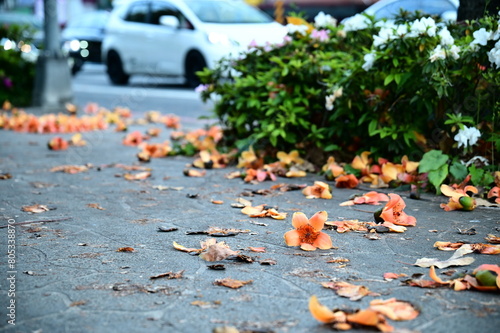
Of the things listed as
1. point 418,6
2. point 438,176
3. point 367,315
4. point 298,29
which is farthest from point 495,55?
point 418,6

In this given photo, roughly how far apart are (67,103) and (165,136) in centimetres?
324

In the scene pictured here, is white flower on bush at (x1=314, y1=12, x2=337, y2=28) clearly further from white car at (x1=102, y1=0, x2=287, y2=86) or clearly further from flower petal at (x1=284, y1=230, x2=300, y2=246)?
white car at (x1=102, y1=0, x2=287, y2=86)

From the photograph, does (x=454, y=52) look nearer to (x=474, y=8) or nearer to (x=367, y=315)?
→ (x=474, y=8)

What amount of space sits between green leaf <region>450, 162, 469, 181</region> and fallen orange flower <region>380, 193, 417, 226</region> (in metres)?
0.73

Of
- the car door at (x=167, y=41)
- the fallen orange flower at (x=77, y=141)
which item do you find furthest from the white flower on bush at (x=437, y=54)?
the car door at (x=167, y=41)

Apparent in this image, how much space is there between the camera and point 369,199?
12.8ft

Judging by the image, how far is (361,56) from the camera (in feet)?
15.5

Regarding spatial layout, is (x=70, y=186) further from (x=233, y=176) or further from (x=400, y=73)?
(x=400, y=73)

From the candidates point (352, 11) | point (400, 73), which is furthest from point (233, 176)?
point (352, 11)

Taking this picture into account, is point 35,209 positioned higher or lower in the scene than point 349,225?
lower

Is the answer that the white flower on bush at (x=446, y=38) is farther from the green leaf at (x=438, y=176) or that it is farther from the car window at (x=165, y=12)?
the car window at (x=165, y=12)

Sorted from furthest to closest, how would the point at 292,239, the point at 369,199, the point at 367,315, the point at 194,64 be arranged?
the point at 194,64
the point at 369,199
the point at 292,239
the point at 367,315

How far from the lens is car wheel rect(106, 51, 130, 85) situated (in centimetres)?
1508

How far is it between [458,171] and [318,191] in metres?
0.84
